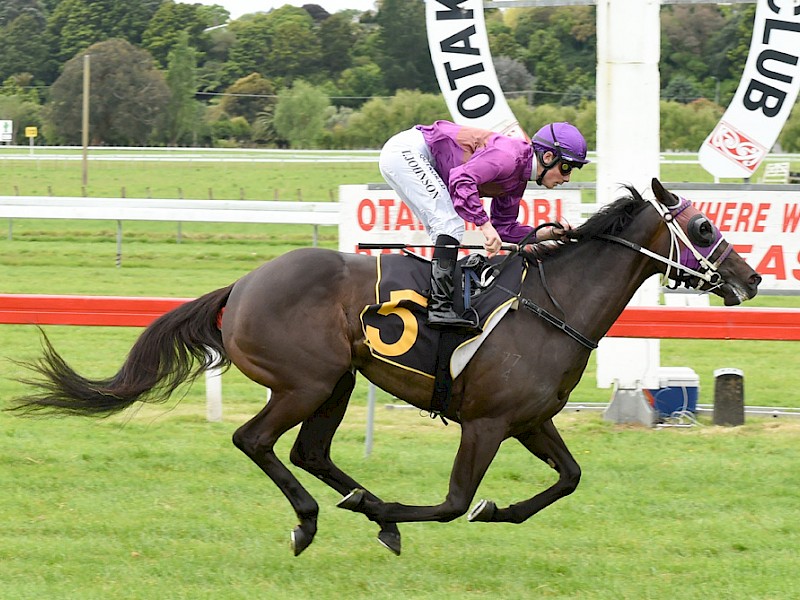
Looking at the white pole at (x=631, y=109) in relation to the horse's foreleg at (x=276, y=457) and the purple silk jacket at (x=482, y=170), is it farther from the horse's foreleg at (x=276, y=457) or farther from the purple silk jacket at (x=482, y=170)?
the horse's foreleg at (x=276, y=457)

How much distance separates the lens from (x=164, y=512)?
523cm

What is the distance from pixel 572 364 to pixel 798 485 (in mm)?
2014

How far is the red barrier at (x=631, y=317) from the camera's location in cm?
636

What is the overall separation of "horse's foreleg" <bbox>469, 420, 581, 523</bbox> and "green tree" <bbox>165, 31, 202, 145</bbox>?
38852mm

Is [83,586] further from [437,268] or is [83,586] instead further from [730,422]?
[730,422]

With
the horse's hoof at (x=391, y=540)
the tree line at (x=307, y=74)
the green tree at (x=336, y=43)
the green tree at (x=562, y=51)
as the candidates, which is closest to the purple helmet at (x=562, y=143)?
the horse's hoof at (x=391, y=540)

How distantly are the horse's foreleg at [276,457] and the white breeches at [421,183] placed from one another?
3.14 ft

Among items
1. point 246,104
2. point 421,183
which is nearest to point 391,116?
point 246,104

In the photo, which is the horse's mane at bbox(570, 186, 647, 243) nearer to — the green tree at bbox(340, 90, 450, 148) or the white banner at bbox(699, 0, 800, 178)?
the white banner at bbox(699, 0, 800, 178)

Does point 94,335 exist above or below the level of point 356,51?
below

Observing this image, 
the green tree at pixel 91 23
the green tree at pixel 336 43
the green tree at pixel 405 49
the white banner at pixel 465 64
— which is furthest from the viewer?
the green tree at pixel 336 43

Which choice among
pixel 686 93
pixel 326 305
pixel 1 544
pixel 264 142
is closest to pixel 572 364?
pixel 326 305

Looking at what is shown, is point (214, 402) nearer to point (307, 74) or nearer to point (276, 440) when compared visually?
point (276, 440)

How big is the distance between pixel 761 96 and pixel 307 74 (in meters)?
49.3
